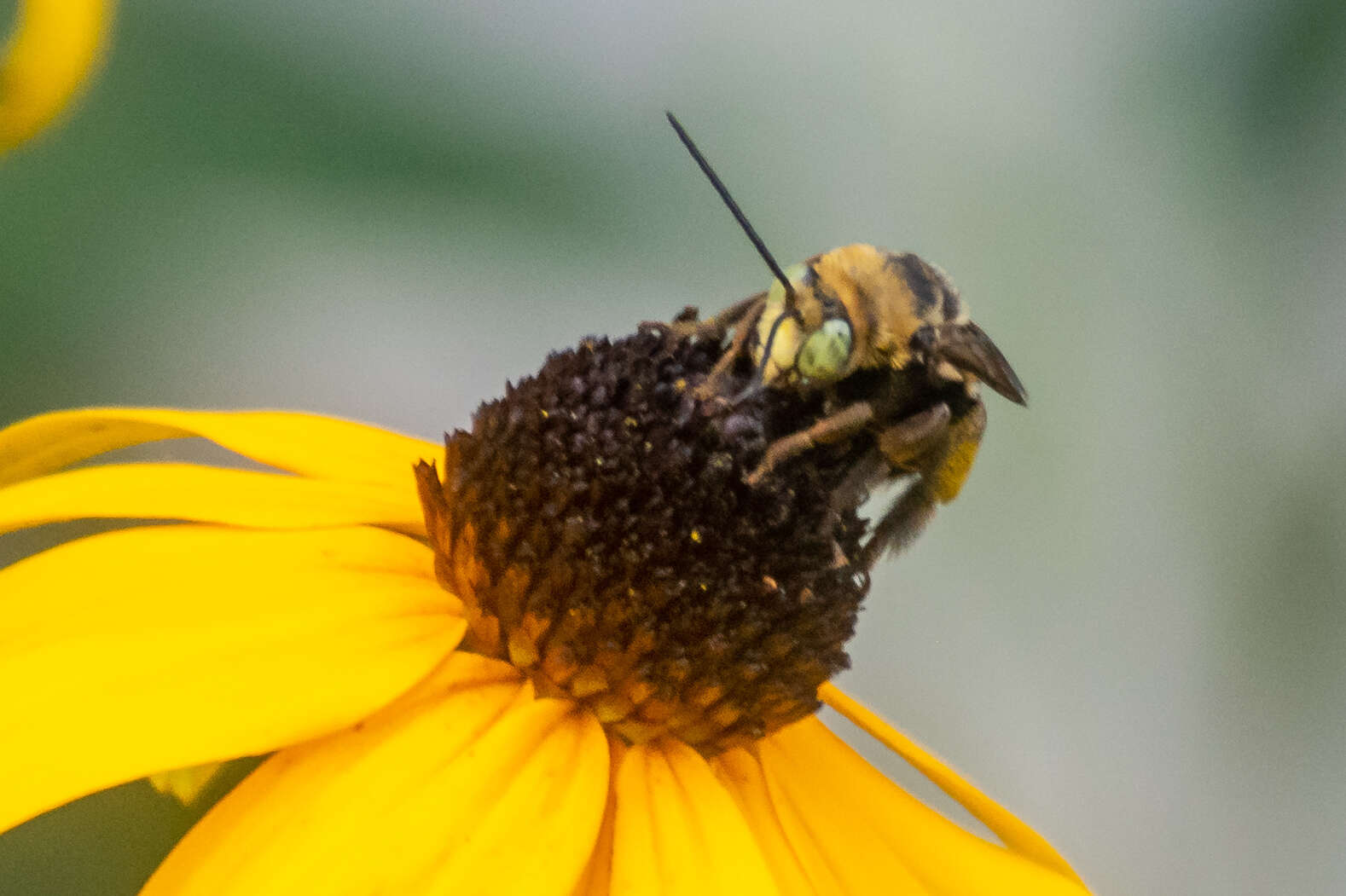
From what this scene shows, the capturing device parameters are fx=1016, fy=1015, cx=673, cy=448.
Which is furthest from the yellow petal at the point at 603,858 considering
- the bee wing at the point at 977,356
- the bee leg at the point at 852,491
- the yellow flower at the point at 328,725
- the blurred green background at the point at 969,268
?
the blurred green background at the point at 969,268

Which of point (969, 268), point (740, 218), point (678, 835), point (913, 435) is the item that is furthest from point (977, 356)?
point (969, 268)

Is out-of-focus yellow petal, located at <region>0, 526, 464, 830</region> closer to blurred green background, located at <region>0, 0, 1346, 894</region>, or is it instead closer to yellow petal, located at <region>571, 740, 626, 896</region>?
yellow petal, located at <region>571, 740, 626, 896</region>

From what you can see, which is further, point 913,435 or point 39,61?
point 913,435

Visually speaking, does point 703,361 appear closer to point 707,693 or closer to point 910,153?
point 707,693

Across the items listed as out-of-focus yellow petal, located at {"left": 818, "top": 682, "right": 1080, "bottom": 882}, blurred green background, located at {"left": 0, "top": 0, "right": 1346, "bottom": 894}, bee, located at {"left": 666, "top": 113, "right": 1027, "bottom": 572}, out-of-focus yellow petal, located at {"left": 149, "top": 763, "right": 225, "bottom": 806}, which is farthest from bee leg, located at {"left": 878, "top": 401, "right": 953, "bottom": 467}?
blurred green background, located at {"left": 0, "top": 0, "right": 1346, "bottom": 894}

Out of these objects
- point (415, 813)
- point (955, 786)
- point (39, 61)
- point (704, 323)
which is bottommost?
point (955, 786)

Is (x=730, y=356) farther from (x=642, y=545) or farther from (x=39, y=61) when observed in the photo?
(x=39, y=61)

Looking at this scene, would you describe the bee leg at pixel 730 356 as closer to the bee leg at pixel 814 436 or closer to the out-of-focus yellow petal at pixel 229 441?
the bee leg at pixel 814 436
